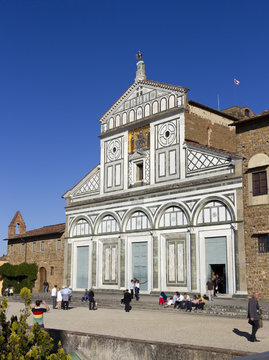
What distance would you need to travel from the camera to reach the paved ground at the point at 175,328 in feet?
41.3

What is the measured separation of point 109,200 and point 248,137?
1230cm

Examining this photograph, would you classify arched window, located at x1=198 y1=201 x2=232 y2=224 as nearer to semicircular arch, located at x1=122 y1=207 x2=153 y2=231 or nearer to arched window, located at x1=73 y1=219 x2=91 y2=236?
semicircular arch, located at x1=122 y1=207 x2=153 y2=231

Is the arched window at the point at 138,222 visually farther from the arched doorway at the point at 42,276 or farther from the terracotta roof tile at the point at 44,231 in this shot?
the arched doorway at the point at 42,276

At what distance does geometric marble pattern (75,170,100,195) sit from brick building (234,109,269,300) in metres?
13.3

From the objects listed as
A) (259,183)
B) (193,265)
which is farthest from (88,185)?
(259,183)

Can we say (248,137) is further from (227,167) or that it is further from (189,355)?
(189,355)

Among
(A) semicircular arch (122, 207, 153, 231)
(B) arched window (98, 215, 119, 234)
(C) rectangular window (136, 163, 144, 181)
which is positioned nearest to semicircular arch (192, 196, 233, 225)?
(A) semicircular arch (122, 207, 153, 231)

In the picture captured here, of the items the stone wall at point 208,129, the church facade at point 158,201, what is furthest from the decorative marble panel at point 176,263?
the stone wall at point 208,129

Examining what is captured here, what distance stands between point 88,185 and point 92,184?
0.50 m

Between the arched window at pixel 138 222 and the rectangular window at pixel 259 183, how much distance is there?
27.7ft

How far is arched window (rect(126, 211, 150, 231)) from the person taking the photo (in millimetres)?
29938

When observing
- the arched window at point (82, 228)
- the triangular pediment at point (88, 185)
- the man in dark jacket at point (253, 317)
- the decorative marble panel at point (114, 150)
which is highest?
the decorative marble panel at point (114, 150)

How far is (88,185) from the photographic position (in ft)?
116

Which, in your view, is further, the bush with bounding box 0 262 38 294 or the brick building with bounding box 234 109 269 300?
the bush with bounding box 0 262 38 294
